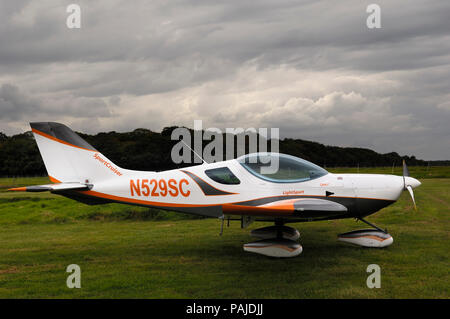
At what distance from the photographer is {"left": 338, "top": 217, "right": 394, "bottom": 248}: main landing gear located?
28.9ft

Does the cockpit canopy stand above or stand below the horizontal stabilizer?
above

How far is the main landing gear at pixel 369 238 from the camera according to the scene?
8.80 m

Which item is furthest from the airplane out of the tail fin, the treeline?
the treeline

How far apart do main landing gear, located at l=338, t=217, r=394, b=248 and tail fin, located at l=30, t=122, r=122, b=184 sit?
5947 millimetres

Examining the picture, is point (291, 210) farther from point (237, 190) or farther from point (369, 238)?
point (369, 238)

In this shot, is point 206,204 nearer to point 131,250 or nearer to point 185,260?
point 185,260

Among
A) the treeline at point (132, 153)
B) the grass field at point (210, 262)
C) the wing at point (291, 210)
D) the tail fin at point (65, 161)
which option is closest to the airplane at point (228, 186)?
the tail fin at point (65, 161)

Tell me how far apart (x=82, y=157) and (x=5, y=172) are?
5395 cm

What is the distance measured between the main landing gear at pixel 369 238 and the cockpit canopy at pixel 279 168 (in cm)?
180

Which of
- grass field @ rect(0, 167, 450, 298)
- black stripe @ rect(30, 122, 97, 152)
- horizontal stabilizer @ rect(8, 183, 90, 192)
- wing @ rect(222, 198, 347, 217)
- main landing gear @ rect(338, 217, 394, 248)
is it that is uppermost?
black stripe @ rect(30, 122, 97, 152)

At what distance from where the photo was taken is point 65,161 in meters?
9.24

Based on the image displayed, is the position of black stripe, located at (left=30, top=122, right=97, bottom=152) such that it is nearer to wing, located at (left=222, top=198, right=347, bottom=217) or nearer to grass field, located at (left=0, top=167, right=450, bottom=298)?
grass field, located at (left=0, top=167, right=450, bottom=298)

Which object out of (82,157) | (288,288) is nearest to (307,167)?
(288,288)

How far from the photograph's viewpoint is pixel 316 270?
718 centimetres
